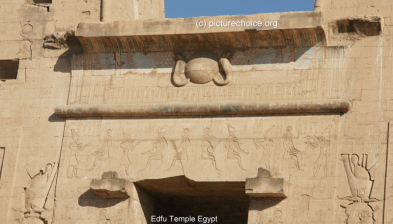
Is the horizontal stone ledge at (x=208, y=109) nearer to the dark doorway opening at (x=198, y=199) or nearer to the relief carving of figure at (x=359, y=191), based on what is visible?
the relief carving of figure at (x=359, y=191)

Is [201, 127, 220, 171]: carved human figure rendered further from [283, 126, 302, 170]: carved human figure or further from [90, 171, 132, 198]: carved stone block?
[90, 171, 132, 198]: carved stone block

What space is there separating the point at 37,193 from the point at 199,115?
9.84 feet

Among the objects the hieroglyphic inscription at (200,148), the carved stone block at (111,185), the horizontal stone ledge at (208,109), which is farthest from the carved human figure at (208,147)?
the carved stone block at (111,185)

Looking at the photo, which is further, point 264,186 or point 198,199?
point 198,199

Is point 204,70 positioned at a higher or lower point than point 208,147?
higher

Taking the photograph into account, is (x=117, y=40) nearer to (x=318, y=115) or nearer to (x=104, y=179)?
(x=104, y=179)

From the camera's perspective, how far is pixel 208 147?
17016mm

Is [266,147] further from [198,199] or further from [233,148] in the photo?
[198,199]

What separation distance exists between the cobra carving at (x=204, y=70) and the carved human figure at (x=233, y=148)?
871 millimetres

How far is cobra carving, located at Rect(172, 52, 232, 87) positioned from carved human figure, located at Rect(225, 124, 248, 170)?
34.3 inches

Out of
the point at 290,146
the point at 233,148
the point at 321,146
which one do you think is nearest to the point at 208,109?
the point at 233,148

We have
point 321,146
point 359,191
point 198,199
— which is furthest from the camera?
point 198,199

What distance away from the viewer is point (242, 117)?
1708cm

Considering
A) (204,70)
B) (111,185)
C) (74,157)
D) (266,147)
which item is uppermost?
(204,70)
